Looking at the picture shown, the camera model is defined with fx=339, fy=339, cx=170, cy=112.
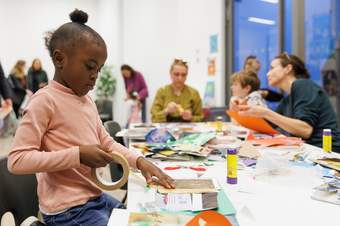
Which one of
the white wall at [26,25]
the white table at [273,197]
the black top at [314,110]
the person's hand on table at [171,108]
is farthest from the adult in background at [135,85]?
the white table at [273,197]

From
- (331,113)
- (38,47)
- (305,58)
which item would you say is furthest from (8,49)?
(331,113)

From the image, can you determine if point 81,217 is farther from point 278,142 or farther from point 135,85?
point 135,85

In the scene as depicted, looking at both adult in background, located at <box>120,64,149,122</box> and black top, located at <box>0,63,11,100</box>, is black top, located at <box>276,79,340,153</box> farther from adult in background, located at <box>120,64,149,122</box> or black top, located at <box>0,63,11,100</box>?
A: adult in background, located at <box>120,64,149,122</box>

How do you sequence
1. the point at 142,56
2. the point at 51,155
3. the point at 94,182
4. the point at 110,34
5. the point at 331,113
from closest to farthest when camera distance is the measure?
the point at 51,155, the point at 94,182, the point at 331,113, the point at 142,56, the point at 110,34

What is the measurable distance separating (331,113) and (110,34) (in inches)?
260

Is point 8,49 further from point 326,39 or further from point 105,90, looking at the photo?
point 326,39

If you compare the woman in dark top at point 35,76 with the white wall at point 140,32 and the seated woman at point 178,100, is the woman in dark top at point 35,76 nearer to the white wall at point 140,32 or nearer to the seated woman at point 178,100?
the white wall at point 140,32

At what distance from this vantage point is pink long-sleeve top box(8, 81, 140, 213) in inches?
41.7

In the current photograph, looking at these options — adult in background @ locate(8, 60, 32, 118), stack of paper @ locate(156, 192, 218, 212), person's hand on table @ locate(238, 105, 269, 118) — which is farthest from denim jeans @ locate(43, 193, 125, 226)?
adult in background @ locate(8, 60, 32, 118)

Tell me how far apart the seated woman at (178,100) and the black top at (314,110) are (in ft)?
3.96

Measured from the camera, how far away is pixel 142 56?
24.0 ft

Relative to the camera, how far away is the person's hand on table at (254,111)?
2189 mm

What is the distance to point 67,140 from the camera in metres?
1.18

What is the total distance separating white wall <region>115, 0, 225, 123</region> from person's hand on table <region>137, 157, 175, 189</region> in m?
4.02
